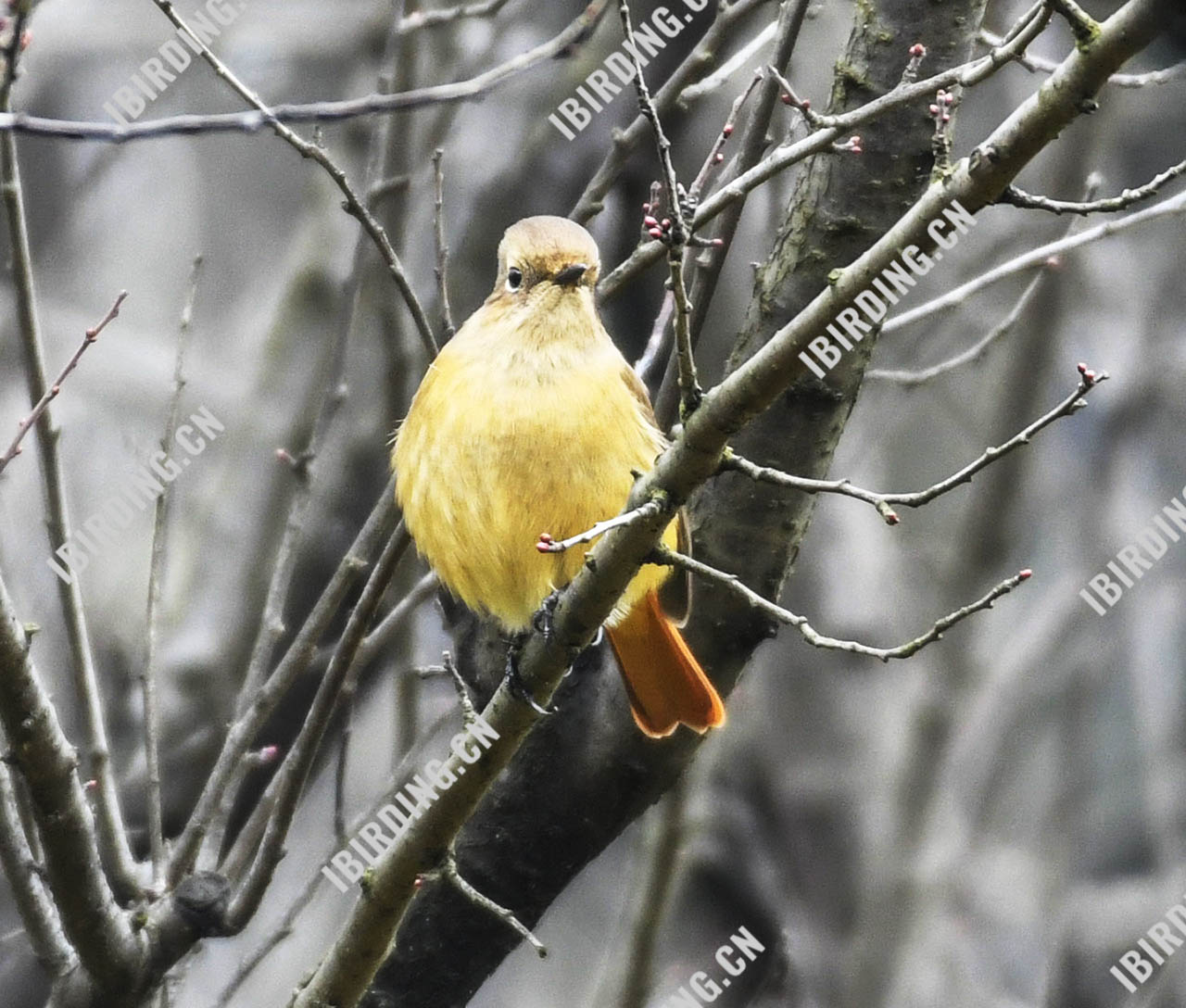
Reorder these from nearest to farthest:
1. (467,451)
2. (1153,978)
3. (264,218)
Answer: (467,451)
(1153,978)
(264,218)

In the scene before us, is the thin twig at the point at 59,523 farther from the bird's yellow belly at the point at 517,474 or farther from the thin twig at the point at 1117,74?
the thin twig at the point at 1117,74

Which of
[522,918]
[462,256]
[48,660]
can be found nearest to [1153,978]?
[522,918]

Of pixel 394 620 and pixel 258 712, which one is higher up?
pixel 258 712

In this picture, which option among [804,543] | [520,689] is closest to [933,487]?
[520,689]

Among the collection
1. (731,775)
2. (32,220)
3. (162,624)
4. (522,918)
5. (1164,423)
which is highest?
(32,220)

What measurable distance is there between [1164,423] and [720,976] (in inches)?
170

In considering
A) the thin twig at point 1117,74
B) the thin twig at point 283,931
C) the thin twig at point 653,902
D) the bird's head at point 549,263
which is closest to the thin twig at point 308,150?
the bird's head at point 549,263

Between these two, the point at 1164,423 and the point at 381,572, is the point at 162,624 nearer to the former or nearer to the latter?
the point at 381,572

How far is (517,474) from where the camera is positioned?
411 cm

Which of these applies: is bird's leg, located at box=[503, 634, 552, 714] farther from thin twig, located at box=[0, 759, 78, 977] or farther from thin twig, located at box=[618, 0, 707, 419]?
thin twig, located at box=[0, 759, 78, 977]

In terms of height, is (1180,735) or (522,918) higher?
(522,918)

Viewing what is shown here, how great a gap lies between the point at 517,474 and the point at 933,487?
165cm

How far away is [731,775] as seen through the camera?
8.35 meters

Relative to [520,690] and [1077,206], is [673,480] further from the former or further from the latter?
[1077,206]
